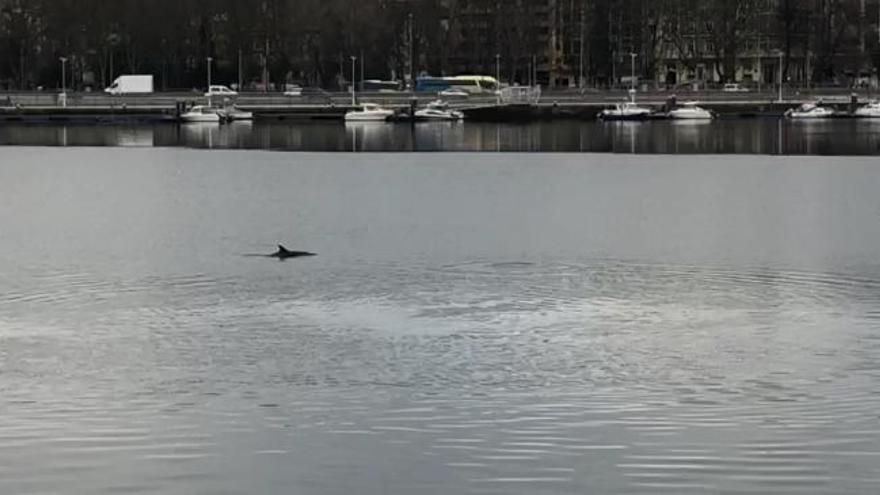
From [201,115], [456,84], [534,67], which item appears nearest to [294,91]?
[456,84]

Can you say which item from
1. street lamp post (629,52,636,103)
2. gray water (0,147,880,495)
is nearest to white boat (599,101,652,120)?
street lamp post (629,52,636,103)

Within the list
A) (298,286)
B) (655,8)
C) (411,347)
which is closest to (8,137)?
(655,8)

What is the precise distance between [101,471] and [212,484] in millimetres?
968

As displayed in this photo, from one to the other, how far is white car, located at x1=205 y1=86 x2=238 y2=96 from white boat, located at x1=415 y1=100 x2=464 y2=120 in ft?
56.9

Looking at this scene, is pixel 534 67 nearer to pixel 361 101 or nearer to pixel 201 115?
pixel 361 101

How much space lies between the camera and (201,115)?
104500 millimetres

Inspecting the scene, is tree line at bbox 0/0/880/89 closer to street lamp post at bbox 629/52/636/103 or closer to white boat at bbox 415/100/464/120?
street lamp post at bbox 629/52/636/103

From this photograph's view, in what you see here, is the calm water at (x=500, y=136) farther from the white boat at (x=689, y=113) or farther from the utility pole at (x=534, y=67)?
the utility pole at (x=534, y=67)

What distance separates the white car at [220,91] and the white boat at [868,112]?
47.1 m

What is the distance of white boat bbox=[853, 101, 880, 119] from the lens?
106438 mm

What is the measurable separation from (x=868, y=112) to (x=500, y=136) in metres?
35.1

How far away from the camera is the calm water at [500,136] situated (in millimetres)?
70125

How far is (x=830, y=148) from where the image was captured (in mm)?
67125

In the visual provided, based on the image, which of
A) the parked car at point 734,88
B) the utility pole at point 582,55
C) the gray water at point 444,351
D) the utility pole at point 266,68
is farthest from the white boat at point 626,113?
the gray water at point 444,351
